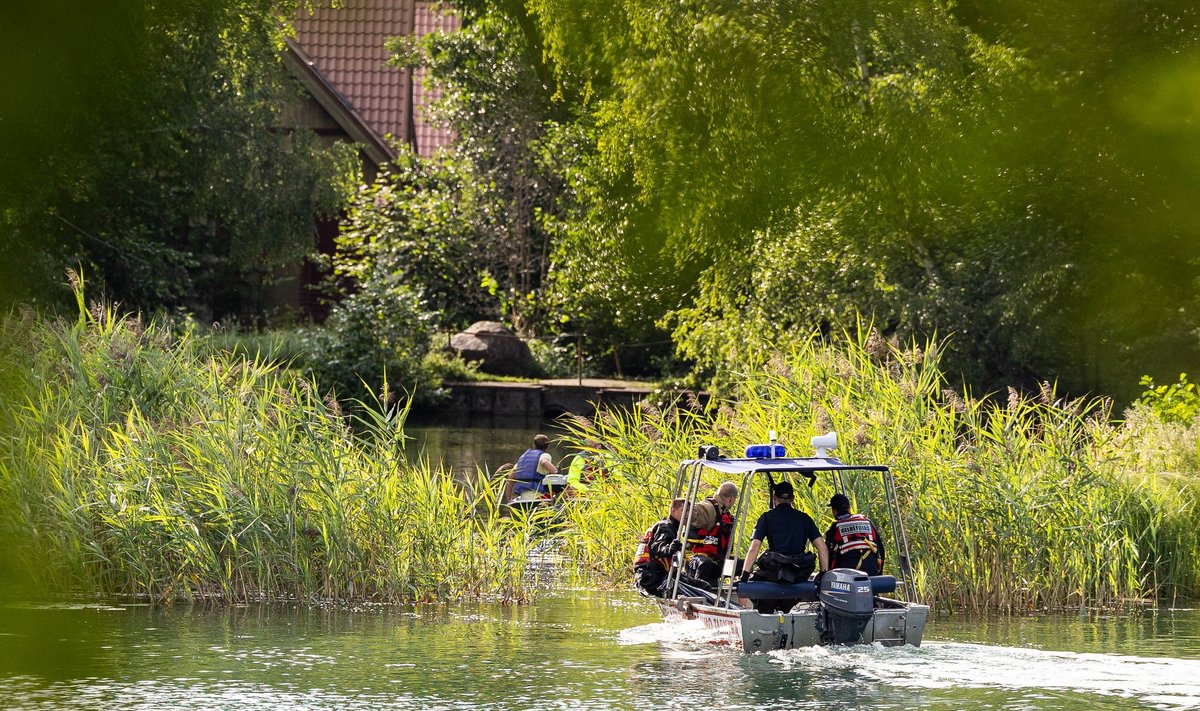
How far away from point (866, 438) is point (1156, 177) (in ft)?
31.6

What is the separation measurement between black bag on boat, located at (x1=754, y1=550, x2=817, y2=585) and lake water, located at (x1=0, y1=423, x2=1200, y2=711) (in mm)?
655

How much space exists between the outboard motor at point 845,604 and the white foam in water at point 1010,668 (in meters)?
0.16

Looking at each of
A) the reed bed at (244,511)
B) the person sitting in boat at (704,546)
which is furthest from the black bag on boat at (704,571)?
the reed bed at (244,511)

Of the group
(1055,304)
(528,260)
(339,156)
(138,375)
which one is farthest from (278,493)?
(528,260)

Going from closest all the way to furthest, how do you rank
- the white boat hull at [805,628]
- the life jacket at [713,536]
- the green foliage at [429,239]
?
1. the white boat hull at [805,628]
2. the life jacket at [713,536]
3. the green foliage at [429,239]

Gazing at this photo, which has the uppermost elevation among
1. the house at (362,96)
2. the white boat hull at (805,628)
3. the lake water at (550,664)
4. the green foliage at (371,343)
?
the house at (362,96)

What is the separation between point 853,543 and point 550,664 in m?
2.48

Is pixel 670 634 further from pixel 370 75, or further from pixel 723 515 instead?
pixel 370 75

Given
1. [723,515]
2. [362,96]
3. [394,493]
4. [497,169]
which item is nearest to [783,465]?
[723,515]

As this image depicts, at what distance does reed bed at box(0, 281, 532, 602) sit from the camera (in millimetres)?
14797

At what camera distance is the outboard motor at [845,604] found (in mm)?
11805

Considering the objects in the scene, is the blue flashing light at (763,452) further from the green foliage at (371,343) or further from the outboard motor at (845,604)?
the green foliage at (371,343)

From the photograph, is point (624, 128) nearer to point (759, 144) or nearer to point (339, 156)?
point (759, 144)

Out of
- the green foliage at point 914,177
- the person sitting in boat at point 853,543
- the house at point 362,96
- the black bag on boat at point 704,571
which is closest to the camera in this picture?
the person sitting in boat at point 853,543
